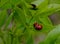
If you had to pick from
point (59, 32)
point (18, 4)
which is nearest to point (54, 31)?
point (59, 32)

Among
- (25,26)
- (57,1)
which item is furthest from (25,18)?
(57,1)

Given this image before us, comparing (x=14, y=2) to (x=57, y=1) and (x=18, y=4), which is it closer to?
(x=18, y=4)

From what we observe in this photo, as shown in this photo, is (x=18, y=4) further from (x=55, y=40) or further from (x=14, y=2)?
(x=55, y=40)

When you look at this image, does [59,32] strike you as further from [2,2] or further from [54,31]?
[2,2]

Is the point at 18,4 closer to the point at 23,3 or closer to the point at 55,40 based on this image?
Answer: the point at 23,3

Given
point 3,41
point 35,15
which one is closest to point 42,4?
point 35,15

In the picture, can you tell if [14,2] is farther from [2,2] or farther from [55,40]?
[55,40]
